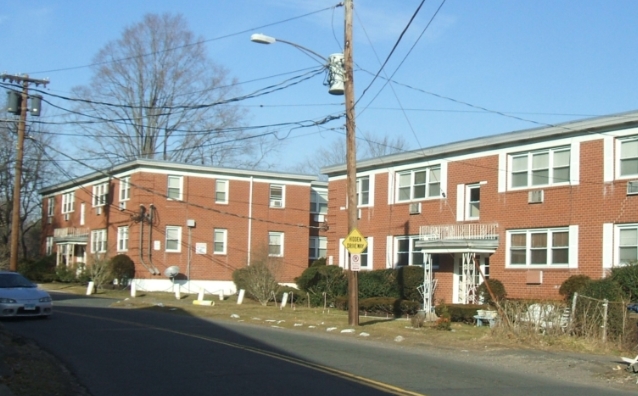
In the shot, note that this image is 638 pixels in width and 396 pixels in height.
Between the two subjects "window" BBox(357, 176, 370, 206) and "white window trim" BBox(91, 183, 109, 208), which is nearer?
"window" BBox(357, 176, 370, 206)

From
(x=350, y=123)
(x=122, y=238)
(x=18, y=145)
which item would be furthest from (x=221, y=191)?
(x=350, y=123)

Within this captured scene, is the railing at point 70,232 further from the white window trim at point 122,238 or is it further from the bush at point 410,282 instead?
the bush at point 410,282

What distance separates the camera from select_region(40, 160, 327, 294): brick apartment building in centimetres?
4516

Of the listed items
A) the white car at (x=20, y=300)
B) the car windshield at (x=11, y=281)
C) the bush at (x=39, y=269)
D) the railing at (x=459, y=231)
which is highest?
the railing at (x=459, y=231)

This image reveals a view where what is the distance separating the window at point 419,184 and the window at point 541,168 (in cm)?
439

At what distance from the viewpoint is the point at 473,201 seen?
105ft

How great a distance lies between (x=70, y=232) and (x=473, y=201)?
32.8 meters

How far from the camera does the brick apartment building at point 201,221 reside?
4516 cm

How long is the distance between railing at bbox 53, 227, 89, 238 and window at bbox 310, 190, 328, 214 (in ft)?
49.7

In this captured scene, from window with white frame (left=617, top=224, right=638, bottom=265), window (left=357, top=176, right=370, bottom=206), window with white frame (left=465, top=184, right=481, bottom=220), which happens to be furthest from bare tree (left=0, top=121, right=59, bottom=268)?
window with white frame (left=617, top=224, right=638, bottom=265)

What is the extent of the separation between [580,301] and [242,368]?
11.1 metres

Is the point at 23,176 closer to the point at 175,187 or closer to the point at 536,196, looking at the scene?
the point at 175,187

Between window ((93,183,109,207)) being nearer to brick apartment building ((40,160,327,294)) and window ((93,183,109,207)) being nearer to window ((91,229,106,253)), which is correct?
brick apartment building ((40,160,327,294))

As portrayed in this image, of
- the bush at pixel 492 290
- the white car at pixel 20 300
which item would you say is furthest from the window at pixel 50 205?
the bush at pixel 492 290
